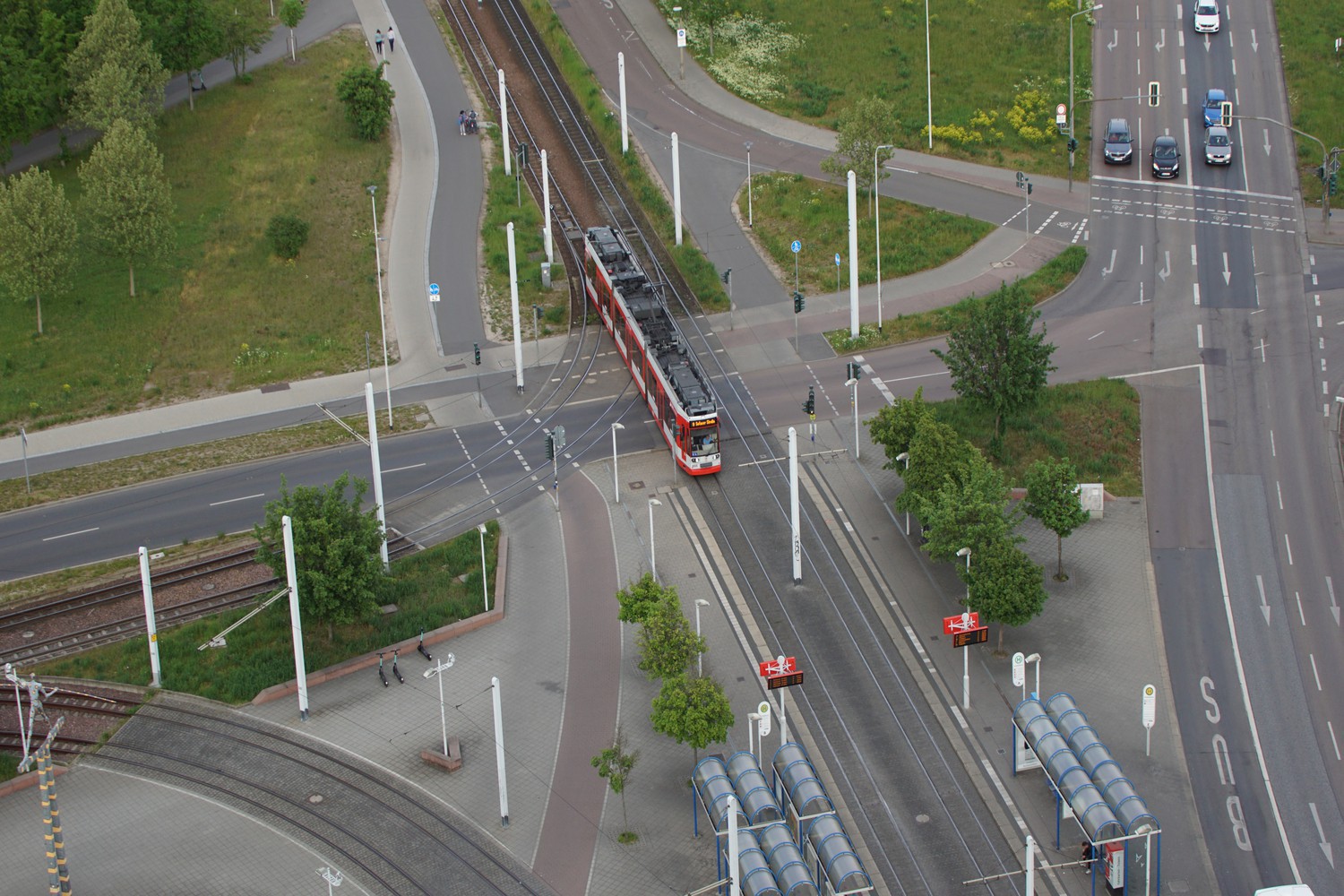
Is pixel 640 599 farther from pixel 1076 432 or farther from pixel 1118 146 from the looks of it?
pixel 1118 146

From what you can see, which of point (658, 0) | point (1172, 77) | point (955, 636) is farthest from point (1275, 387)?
point (658, 0)

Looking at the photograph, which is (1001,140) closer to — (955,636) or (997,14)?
(997,14)

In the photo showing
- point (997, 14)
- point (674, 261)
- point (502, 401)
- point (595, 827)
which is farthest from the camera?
point (997, 14)

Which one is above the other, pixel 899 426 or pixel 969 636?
pixel 899 426

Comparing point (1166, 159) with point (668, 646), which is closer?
point (668, 646)

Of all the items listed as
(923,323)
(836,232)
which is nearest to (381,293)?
(836,232)

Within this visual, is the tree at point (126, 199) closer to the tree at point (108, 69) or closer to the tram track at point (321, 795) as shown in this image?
the tree at point (108, 69)

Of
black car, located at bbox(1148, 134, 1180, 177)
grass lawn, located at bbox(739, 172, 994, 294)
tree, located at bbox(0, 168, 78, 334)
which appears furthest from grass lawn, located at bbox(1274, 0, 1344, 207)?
tree, located at bbox(0, 168, 78, 334)
